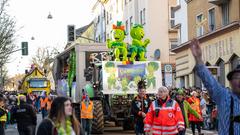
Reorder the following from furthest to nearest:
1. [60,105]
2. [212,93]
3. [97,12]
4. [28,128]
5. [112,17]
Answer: [97,12], [112,17], [28,128], [60,105], [212,93]

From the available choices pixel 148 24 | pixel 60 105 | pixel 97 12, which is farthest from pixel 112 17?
pixel 60 105

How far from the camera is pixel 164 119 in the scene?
421 inches

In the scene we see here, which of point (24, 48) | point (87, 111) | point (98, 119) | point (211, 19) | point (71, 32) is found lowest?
point (98, 119)

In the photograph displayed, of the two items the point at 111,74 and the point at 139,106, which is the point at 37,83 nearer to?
the point at 111,74

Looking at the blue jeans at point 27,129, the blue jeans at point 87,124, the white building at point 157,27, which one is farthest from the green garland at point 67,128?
the white building at point 157,27

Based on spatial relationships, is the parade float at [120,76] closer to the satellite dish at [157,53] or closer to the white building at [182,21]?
the white building at [182,21]

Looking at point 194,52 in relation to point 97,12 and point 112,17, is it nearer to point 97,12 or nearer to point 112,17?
point 112,17

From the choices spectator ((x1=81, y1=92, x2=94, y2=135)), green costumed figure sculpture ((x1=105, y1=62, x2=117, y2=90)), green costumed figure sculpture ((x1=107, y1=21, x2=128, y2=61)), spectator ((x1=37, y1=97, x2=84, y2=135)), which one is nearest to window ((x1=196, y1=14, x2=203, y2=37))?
green costumed figure sculpture ((x1=107, y1=21, x2=128, y2=61))

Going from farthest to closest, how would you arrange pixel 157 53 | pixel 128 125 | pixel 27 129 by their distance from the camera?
pixel 157 53 → pixel 128 125 → pixel 27 129

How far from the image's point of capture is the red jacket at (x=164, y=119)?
422 inches

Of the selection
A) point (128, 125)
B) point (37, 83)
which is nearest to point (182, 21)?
point (128, 125)

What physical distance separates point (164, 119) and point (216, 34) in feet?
68.6

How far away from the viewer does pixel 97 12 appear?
3049 inches

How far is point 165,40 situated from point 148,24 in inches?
76.4
